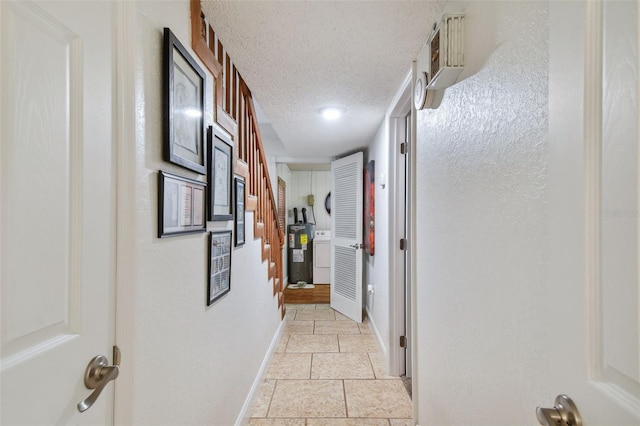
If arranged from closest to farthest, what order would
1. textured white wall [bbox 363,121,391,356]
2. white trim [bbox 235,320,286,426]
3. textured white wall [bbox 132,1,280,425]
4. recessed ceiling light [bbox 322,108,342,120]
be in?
textured white wall [bbox 132,1,280,425] < white trim [bbox 235,320,286,426] < recessed ceiling light [bbox 322,108,342,120] < textured white wall [bbox 363,121,391,356]

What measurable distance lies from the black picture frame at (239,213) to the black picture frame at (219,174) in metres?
0.11

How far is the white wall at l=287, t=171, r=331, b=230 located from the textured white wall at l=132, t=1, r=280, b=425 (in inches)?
184

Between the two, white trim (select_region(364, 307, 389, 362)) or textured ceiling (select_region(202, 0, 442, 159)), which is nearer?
textured ceiling (select_region(202, 0, 442, 159))

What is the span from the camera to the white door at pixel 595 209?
16.6 inches

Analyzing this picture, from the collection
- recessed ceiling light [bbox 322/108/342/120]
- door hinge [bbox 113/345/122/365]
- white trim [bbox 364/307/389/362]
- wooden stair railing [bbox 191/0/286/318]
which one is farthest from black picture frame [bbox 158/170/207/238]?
white trim [bbox 364/307/389/362]

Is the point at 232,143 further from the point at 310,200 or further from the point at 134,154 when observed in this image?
the point at 310,200

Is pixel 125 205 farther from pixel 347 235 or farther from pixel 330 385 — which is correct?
pixel 347 235

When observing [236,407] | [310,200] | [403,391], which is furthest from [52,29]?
[310,200]

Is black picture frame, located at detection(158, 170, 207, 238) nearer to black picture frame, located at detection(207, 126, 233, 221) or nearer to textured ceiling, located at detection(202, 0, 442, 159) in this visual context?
black picture frame, located at detection(207, 126, 233, 221)

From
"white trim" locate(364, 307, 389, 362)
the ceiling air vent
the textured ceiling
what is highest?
the textured ceiling

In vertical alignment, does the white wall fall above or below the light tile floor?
above

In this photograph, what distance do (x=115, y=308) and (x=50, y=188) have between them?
0.35 meters

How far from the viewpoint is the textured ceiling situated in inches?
50.6

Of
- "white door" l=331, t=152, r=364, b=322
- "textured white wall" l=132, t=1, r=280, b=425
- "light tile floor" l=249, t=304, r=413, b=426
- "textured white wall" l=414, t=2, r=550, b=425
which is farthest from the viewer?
"white door" l=331, t=152, r=364, b=322
